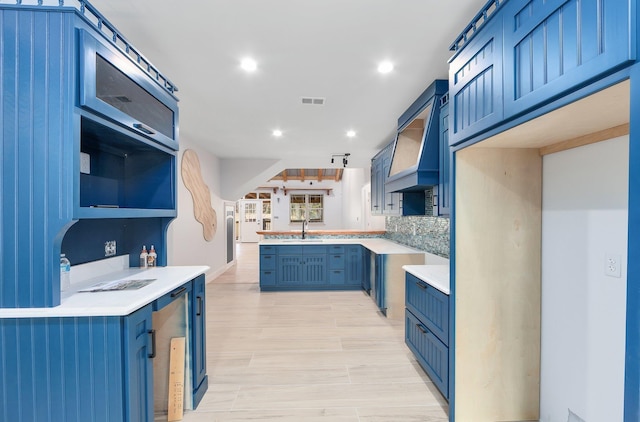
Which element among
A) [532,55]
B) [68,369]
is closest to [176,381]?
[68,369]

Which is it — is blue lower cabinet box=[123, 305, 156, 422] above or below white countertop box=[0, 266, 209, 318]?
below

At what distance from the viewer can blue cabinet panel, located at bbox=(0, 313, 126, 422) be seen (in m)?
1.21

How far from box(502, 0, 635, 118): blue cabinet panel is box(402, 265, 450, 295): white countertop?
45.5 inches

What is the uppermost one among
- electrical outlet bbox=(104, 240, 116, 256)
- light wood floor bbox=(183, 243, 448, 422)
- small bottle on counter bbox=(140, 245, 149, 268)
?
electrical outlet bbox=(104, 240, 116, 256)

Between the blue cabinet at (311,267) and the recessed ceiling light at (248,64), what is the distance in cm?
307

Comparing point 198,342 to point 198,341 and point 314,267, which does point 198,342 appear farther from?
point 314,267

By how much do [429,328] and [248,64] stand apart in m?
2.48

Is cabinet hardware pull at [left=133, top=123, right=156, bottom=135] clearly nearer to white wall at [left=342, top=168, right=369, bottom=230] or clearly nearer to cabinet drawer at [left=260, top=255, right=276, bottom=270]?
cabinet drawer at [left=260, top=255, right=276, bottom=270]

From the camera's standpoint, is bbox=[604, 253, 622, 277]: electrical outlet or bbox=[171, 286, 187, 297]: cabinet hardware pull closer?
bbox=[604, 253, 622, 277]: electrical outlet

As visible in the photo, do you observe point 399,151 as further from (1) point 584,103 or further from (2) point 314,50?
(1) point 584,103

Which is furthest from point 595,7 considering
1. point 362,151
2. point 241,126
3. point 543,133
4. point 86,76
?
point 362,151

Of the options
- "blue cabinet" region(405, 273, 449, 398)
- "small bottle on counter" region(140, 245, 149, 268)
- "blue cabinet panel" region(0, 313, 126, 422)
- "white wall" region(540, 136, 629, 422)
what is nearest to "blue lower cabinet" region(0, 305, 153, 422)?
"blue cabinet panel" region(0, 313, 126, 422)

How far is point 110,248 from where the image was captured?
6.56 ft

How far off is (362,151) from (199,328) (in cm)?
424
